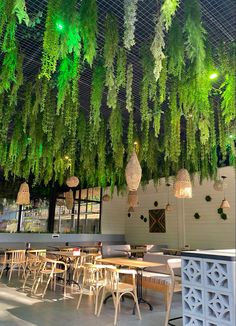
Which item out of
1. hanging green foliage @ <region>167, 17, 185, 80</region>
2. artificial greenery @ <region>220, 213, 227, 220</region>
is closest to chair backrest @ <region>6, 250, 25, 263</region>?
artificial greenery @ <region>220, 213, 227, 220</region>

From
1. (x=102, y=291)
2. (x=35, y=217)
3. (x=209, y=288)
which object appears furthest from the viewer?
(x=35, y=217)

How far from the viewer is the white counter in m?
2.55

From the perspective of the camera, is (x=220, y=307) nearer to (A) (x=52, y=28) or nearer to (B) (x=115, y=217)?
(A) (x=52, y=28)

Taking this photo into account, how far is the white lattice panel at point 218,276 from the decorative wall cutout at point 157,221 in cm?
832

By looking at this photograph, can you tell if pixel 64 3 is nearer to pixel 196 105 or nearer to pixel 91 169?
pixel 196 105

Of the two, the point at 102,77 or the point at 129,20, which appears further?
the point at 102,77

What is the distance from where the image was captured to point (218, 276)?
2.68 m

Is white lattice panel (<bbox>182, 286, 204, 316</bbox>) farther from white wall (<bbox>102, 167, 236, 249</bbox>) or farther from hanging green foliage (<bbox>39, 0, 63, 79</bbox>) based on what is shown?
white wall (<bbox>102, 167, 236, 249</bbox>)

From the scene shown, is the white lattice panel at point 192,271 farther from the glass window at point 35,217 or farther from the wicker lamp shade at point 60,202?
the wicker lamp shade at point 60,202

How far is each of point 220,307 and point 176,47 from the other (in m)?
2.44

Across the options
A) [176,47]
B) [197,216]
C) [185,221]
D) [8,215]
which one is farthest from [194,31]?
[8,215]

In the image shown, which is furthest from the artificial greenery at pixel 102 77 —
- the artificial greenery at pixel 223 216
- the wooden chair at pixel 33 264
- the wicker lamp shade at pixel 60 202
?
the wicker lamp shade at pixel 60 202

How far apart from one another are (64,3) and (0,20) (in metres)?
0.55

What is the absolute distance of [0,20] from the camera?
224cm
